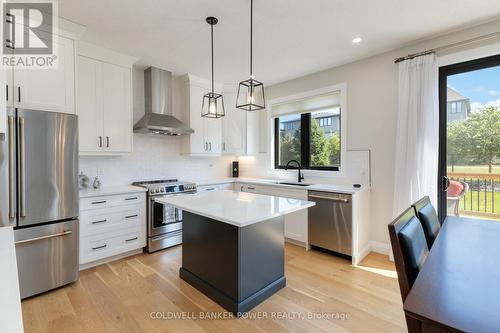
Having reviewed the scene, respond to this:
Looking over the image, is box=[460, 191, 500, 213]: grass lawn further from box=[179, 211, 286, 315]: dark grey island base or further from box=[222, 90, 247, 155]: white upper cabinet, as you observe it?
box=[222, 90, 247, 155]: white upper cabinet

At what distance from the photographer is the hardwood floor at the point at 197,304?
1.87 m

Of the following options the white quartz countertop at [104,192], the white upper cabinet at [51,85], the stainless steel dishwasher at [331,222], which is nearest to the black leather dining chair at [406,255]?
the stainless steel dishwasher at [331,222]

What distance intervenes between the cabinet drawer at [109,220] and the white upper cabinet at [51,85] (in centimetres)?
120

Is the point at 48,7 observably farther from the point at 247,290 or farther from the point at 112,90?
the point at 247,290

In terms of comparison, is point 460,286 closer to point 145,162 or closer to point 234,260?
point 234,260

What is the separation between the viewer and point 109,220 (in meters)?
2.91

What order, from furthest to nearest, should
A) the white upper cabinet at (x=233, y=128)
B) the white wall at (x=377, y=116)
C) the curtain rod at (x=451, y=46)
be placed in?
1. the white upper cabinet at (x=233, y=128)
2. the white wall at (x=377, y=116)
3. the curtain rod at (x=451, y=46)

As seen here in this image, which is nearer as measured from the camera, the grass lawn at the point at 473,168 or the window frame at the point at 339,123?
the grass lawn at the point at 473,168

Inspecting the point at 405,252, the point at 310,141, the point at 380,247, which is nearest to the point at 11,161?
the point at 405,252

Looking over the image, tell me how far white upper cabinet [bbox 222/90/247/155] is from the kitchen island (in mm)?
2142

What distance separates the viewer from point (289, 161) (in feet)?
14.0

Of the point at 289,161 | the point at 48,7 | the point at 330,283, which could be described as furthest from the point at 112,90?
the point at 330,283

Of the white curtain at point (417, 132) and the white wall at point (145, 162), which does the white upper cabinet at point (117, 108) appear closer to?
the white wall at point (145, 162)

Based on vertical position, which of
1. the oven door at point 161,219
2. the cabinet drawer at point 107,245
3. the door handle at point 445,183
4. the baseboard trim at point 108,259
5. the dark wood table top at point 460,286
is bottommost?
the baseboard trim at point 108,259
